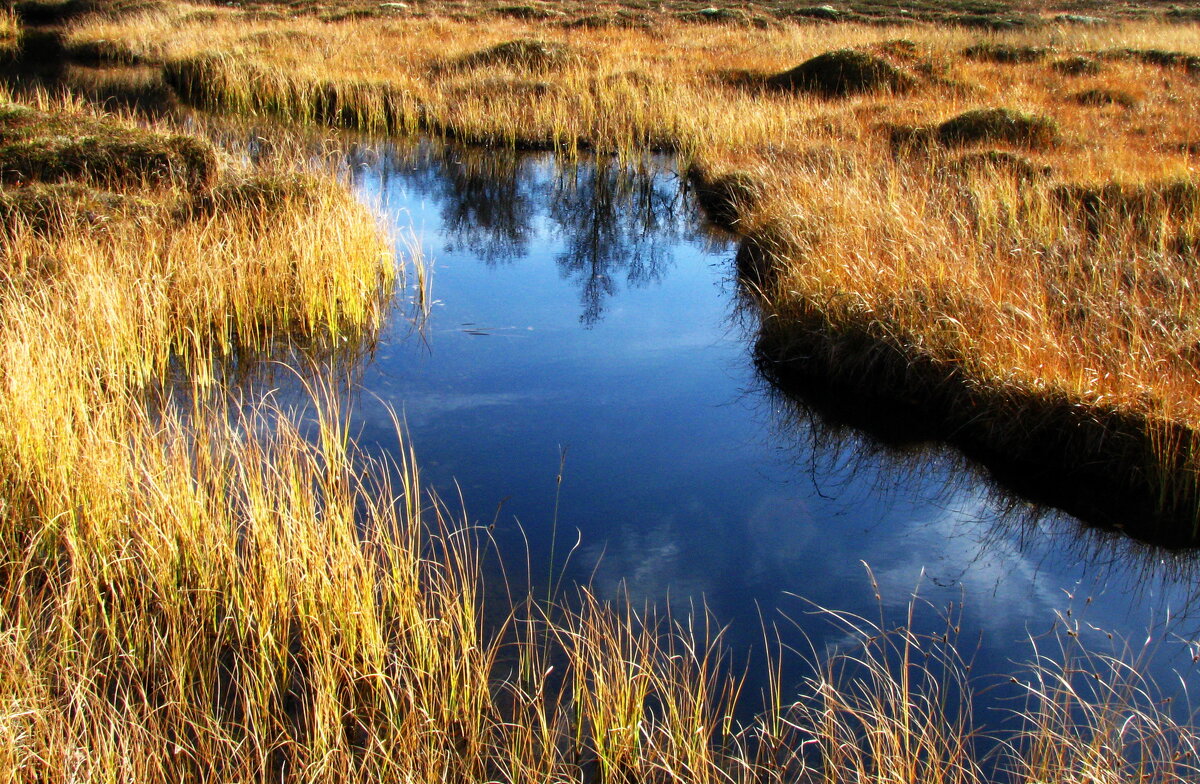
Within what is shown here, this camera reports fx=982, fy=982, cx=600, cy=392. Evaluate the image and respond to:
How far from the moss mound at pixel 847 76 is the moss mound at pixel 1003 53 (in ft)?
11.8

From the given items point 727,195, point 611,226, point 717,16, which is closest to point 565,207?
point 611,226

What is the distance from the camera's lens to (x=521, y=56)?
53.9ft

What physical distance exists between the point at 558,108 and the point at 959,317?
851 centimetres

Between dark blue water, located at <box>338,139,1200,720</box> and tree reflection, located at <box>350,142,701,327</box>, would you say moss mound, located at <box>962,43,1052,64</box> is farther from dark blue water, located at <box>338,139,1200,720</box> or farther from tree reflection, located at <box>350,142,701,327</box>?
dark blue water, located at <box>338,139,1200,720</box>

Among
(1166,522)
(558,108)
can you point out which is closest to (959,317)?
(1166,522)

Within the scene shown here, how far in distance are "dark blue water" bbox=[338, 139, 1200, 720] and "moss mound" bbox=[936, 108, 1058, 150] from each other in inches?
160

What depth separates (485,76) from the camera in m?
15.2

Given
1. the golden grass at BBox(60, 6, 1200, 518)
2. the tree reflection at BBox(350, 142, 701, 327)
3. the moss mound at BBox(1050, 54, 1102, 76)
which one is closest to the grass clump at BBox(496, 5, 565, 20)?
the golden grass at BBox(60, 6, 1200, 518)

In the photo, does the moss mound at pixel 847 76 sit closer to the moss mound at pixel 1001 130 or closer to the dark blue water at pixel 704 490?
the moss mound at pixel 1001 130

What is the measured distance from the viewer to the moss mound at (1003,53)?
55.5ft

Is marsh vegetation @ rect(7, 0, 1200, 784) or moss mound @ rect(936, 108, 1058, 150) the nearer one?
marsh vegetation @ rect(7, 0, 1200, 784)

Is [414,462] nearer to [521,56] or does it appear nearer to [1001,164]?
[1001,164]

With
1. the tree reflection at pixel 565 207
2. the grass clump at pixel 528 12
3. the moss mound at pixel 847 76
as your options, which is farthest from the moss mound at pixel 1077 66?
the grass clump at pixel 528 12

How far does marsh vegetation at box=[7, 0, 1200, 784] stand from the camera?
299cm
